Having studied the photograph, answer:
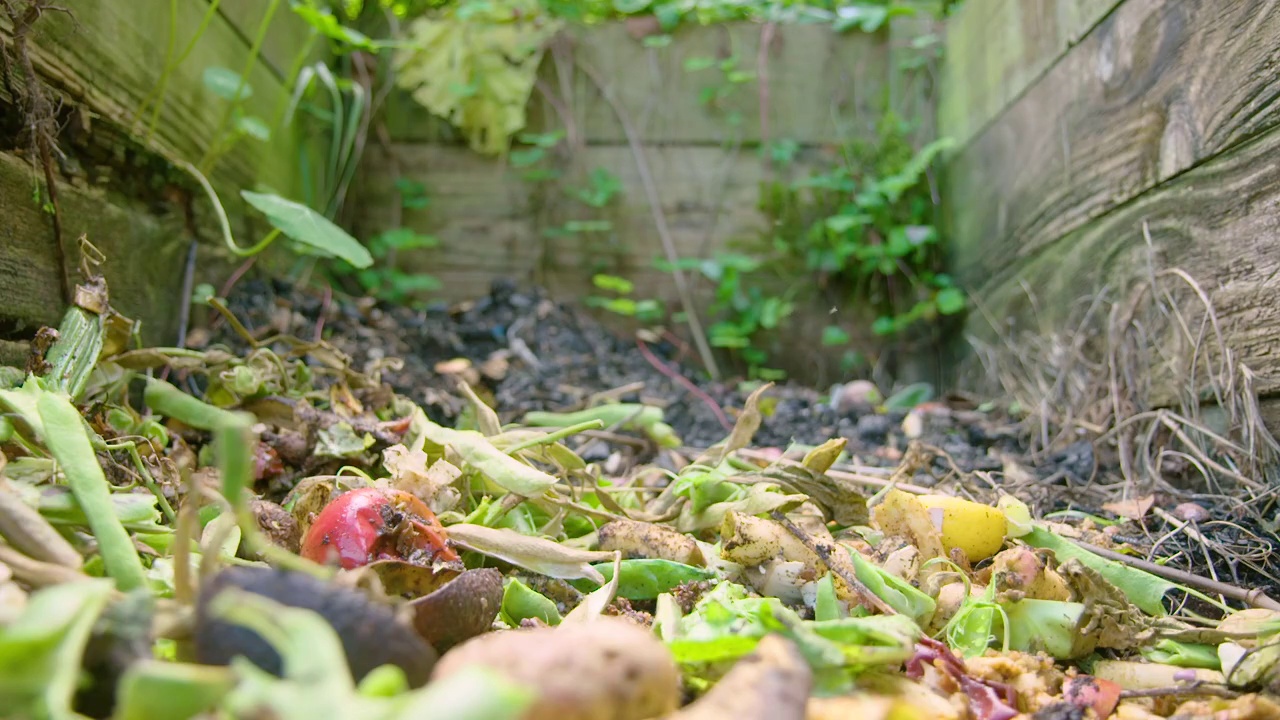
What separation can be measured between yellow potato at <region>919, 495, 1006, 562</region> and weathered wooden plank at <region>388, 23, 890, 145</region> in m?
2.09

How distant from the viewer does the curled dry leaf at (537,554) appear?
896 mm

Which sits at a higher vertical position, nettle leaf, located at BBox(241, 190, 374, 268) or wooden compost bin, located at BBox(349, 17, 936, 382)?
wooden compost bin, located at BBox(349, 17, 936, 382)

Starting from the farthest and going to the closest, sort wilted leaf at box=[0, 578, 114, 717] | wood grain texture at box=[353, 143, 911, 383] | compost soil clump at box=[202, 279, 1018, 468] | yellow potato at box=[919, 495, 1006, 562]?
wood grain texture at box=[353, 143, 911, 383] < compost soil clump at box=[202, 279, 1018, 468] < yellow potato at box=[919, 495, 1006, 562] < wilted leaf at box=[0, 578, 114, 717]

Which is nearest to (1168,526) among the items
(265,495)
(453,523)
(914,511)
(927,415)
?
(914,511)

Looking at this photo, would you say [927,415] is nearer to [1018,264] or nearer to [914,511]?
[1018,264]

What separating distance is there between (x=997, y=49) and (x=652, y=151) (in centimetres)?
115

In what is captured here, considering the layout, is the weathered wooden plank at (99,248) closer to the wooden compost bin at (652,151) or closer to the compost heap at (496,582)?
the compost heap at (496,582)

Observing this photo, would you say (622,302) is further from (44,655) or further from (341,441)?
(44,655)

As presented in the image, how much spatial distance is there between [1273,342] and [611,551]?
3.39 ft

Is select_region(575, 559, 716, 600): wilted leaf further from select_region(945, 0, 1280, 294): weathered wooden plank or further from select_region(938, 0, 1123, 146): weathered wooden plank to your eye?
select_region(938, 0, 1123, 146): weathered wooden plank

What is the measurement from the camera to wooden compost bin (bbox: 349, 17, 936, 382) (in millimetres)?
2830

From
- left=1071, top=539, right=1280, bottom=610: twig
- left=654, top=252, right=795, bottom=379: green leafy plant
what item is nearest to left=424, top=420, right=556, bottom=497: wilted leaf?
left=1071, top=539, right=1280, bottom=610: twig

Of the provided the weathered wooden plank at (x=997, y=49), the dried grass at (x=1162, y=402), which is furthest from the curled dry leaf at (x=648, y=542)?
the weathered wooden plank at (x=997, y=49)

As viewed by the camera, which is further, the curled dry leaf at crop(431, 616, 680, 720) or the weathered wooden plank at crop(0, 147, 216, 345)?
the weathered wooden plank at crop(0, 147, 216, 345)
